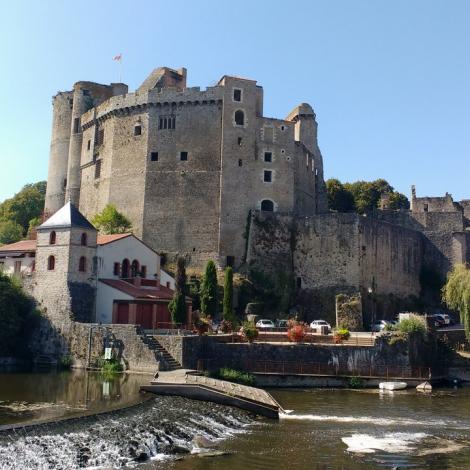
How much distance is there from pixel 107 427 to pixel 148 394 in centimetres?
610

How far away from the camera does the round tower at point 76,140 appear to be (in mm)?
Result: 65500

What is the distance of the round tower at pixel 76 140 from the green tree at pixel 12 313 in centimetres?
2681

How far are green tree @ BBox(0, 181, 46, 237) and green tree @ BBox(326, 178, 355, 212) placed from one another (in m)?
36.3

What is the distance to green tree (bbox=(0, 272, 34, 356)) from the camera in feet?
122

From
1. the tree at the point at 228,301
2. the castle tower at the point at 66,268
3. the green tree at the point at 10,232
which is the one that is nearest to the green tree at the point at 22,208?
the green tree at the point at 10,232

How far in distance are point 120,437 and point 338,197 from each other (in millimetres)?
64836

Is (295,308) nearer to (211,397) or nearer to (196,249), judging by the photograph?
(196,249)

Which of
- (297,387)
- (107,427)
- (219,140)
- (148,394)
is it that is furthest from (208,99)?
(107,427)

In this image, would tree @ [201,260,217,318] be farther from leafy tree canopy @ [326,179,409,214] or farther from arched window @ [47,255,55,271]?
leafy tree canopy @ [326,179,409,214]

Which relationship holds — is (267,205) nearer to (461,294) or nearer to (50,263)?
(461,294)

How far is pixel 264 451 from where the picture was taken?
19734 millimetres

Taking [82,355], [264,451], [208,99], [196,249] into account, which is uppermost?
[208,99]

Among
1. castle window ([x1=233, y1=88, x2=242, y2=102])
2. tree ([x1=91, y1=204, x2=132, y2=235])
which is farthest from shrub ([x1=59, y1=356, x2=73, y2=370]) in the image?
castle window ([x1=233, y1=88, x2=242, y2=102])

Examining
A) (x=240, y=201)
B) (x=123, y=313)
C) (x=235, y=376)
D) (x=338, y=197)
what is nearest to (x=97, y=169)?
(x=240, y=201)
